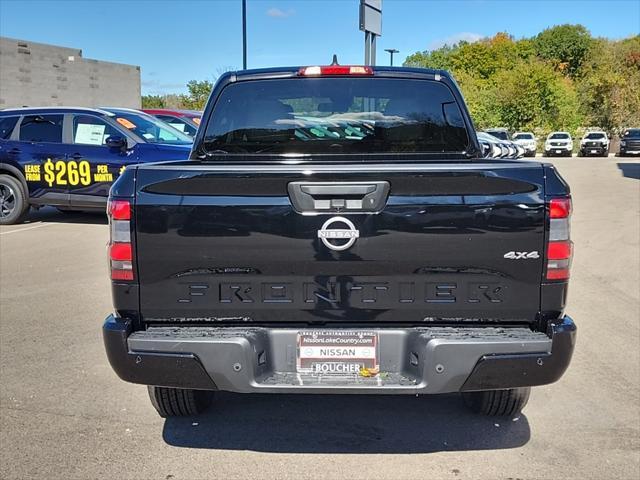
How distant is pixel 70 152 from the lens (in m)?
10.8

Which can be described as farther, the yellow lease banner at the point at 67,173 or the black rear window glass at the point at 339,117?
the yellow lease banner at the point at 67,173

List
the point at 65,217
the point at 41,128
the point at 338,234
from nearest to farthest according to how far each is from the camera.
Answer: the point at 338,234, the point at 41,128, the point at 65,217

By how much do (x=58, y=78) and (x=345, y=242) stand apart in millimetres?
37923

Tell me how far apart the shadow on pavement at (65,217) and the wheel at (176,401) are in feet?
27.5

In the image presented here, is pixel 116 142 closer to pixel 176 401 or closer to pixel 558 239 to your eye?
pixel 176 401

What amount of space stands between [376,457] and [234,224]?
1.49m

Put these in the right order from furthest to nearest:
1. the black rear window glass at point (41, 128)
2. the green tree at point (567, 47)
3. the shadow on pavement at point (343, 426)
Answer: the green tree at point (567, 47) → the black rear window glass at point (41, 128) → the shadow on pavement at point (343, 426)

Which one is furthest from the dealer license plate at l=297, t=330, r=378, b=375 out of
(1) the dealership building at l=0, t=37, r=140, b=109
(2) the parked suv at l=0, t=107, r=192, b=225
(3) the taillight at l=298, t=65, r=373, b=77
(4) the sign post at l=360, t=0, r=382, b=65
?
(1) the dealership building at l=0, t=37, r=140, b=109

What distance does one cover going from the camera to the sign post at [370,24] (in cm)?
1180

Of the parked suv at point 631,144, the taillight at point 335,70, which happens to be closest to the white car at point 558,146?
the parked suv at point 631,144

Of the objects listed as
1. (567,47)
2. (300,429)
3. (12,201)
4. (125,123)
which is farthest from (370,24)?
(567,47)

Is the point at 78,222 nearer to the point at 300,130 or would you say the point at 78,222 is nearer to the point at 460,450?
the point at 300,130

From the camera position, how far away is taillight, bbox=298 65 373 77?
411 centimetres

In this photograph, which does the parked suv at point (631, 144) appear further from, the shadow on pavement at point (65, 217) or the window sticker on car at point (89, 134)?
the window sticker on car at point (89, 134)
